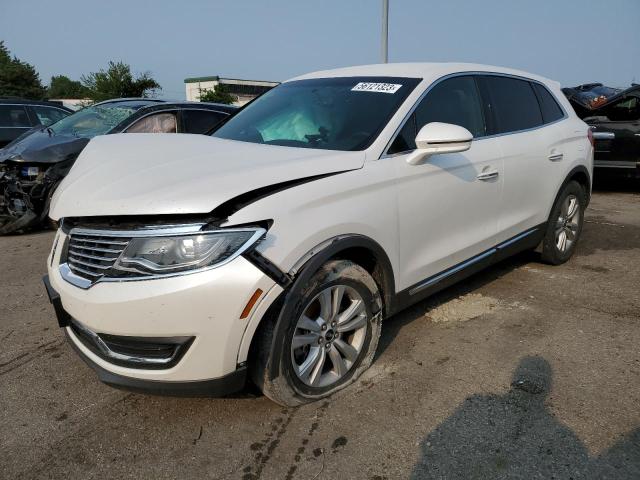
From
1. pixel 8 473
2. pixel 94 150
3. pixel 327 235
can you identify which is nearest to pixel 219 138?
pixel 94 150

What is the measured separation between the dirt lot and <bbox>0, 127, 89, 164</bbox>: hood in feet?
9.72

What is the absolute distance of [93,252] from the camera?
2.22 meters

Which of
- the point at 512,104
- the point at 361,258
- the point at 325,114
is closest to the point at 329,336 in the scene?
the point at 361,258

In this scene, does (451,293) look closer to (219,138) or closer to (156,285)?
(219,138)

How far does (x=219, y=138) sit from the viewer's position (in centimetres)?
327

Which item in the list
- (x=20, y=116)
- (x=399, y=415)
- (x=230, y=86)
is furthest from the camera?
(x=230, y=86)

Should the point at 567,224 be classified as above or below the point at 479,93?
below

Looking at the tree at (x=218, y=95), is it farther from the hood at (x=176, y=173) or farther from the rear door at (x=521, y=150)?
the hood at (x=176, y=173)

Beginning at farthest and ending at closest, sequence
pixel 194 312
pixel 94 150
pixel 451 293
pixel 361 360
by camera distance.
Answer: pixel 451 293 → pixel 94 150 → pixel 361 360 → pixel 194 312

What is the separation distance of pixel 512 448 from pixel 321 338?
99 cm

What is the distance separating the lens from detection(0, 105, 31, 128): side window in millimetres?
9117

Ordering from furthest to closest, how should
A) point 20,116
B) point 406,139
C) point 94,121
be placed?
point 20,116 < point 94,121 < point 406,139

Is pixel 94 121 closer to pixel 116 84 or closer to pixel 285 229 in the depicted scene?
pixel 285 229

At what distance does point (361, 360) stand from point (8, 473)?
1.71m
